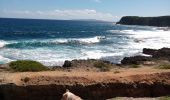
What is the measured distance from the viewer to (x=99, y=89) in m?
19.2

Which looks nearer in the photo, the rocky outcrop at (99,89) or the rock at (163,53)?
the rocky outcrop at (99,89)

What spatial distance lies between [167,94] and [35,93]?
6.11 metres

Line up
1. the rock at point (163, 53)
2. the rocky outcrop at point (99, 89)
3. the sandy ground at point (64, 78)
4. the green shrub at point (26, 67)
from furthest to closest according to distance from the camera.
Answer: the rock at point (163, 53)
the green shrub at point (26, 67)
the sandy ground at point (64, 78)
the rocky outcrop at point (99, 89)

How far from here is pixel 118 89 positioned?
19.4 metres

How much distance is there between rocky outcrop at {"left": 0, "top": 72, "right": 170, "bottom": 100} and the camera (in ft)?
62.1

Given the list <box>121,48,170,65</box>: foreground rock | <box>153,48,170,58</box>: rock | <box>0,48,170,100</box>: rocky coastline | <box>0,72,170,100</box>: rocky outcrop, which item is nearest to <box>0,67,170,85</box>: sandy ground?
<box>0,48,170,100</box>: rocky coastline

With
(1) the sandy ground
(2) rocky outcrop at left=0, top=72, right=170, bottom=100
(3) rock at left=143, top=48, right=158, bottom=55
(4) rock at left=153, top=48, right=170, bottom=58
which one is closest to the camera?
(2) rocky outcrop at left=0, top=72, right=170, bottom=100

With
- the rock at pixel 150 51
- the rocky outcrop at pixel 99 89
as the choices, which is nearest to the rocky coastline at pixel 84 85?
the rocky outcrop at pixel 99 89

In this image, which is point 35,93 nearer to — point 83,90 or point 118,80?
point 83,90

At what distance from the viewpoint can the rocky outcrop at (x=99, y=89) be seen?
18922 mm

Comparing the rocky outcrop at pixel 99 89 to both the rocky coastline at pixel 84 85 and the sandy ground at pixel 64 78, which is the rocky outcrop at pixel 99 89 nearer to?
A: the rocky coastline at pixel 84 85

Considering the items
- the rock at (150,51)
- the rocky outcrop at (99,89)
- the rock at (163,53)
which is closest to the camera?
the rocky outcrop at (99,89)

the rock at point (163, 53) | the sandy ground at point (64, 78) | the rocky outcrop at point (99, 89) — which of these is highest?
the sandy ground at point (64, 78)

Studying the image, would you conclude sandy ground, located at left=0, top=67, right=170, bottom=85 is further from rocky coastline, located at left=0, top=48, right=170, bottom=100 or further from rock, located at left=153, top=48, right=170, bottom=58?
rock, located at left=153, top=48, right=170, bottom=58
